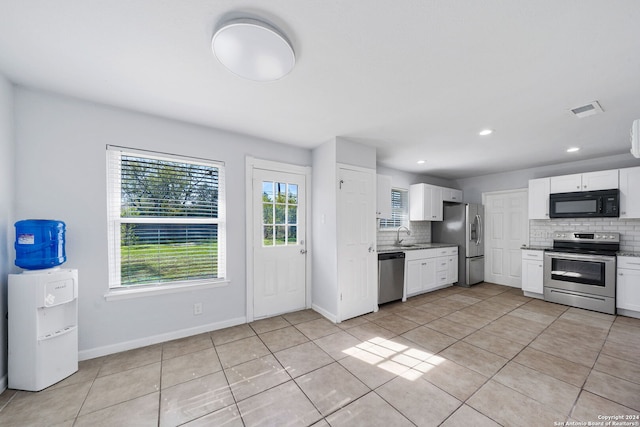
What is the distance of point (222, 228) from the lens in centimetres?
301

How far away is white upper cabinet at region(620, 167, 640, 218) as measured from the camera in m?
3.52

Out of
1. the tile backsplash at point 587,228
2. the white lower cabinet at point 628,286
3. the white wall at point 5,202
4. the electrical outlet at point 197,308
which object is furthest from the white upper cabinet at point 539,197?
the white wall at point 5,202

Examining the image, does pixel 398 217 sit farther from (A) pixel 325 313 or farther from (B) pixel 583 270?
(B) pixel 583 270

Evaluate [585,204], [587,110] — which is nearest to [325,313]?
[587,110]

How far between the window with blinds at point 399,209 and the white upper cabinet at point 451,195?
908 mm

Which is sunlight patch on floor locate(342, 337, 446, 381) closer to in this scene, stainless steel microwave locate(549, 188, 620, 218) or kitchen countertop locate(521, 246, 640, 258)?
kitchen countertop locate(521, 246, 640, 258)

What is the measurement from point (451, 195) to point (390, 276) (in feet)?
9.50

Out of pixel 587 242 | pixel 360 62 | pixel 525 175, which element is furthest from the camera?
pixel 525 175

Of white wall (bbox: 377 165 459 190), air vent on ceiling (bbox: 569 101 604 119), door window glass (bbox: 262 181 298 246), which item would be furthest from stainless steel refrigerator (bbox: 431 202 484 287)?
door window glass (bbox: 262 181 298 246)

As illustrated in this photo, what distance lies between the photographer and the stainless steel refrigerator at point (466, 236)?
5027 millimetres

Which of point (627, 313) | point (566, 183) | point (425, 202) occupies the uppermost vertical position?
point (566, 183)

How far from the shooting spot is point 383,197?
13.8 feet

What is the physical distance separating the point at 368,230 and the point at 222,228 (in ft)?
6.60

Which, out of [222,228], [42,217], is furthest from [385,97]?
[42,217]
